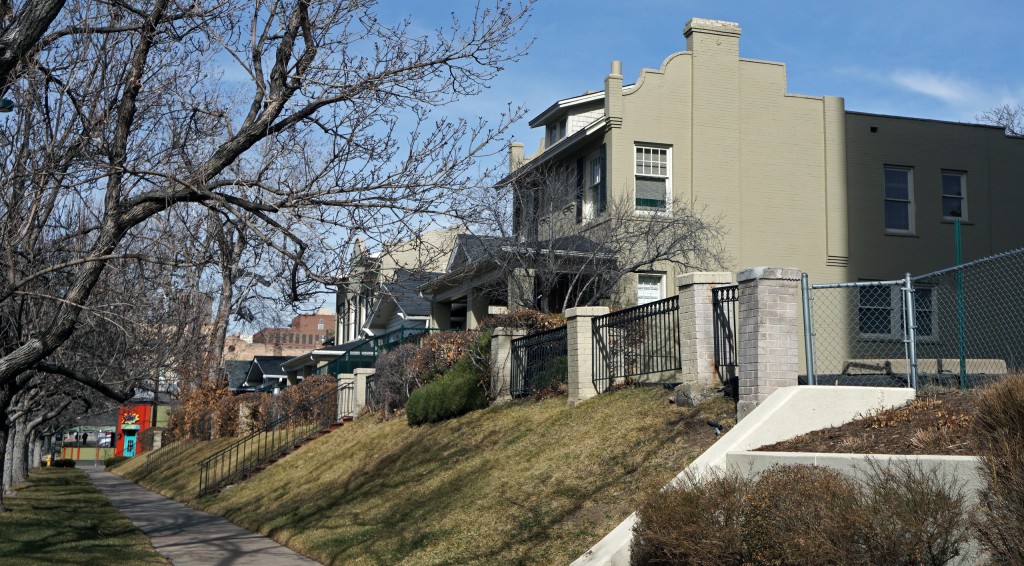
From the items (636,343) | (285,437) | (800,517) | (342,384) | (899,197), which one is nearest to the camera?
(800,517)

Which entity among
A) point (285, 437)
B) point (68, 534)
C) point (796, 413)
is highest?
point (796, 413)

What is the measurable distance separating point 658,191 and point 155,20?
57.2ft

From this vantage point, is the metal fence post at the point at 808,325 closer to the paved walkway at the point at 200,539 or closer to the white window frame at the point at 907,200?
the paved walkway at the point at 200,539

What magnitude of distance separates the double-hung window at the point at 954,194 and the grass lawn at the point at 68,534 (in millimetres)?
21946

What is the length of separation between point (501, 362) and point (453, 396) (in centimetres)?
115

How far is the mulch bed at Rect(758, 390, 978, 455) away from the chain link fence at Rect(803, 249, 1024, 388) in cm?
54

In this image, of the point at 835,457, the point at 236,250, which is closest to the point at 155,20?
the point at 236,250

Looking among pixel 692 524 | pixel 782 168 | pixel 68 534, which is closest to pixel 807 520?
pixel 692 524

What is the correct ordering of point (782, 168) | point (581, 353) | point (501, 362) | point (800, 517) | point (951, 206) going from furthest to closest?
point (951, 206) < point (782, 168) < point (501, 362) < point (581, 353) < point (800, 517)

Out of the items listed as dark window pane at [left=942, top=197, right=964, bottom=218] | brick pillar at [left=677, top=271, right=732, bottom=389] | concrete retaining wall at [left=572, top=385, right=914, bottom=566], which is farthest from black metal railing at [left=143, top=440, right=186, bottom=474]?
concrete retaining wall at [left=572, top=385, right=914, bottom=566]

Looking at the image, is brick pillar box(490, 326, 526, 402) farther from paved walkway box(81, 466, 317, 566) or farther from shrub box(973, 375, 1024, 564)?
shrub box(973, 375, 1024, 564)

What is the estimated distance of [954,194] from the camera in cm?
2775

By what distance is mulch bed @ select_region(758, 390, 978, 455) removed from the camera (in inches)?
357

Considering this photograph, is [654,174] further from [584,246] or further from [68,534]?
[68,534]
